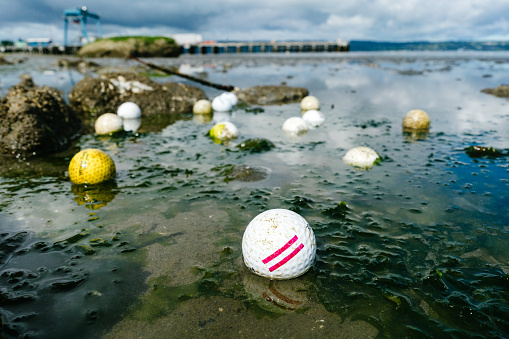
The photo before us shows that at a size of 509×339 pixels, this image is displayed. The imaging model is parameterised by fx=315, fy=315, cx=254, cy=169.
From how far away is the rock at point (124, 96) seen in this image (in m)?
16.0

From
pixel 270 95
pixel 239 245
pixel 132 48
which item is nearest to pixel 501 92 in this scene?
pixel 270 95

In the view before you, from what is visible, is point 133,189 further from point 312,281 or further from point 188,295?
point 312,281

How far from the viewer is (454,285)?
4004 millimetres

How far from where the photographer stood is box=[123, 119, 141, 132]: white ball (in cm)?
1280

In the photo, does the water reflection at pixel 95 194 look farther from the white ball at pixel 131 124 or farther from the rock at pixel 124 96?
the rock at pixel 124 96

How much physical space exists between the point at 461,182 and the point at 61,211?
839cm

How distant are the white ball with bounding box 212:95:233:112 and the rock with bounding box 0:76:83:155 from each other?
6.87 metres

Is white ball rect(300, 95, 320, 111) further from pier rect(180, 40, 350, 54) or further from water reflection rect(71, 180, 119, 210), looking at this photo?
pier rect(180, 40, 350, 54)

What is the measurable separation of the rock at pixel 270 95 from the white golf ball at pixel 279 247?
1477 cm

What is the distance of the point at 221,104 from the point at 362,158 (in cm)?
940

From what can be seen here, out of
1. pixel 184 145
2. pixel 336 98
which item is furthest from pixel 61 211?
pixel 336 98

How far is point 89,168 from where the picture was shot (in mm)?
7125

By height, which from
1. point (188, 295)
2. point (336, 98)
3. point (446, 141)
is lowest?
point (188, 295)

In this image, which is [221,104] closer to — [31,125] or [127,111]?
[127,111]
